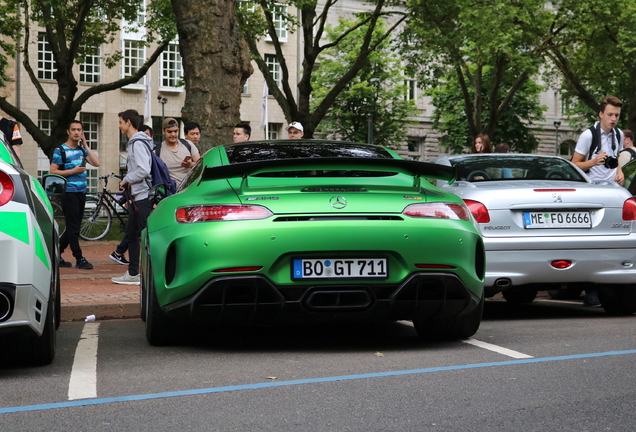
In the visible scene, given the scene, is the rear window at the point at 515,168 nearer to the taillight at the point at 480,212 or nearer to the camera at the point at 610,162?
the taillight at the point at 480,212

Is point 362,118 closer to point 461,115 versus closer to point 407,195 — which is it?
point 461,115

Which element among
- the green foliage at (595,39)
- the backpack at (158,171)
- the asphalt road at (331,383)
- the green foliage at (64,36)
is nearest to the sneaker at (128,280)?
the backpack at (158,171)

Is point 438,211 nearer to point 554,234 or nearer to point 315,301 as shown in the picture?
point 315,301

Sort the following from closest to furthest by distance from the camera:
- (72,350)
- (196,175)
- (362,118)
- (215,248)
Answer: (215,248) → (72,350) → (196,175) → (362,118)

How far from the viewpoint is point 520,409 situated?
15.3 feet

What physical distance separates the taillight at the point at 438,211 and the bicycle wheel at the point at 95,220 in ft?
48.8

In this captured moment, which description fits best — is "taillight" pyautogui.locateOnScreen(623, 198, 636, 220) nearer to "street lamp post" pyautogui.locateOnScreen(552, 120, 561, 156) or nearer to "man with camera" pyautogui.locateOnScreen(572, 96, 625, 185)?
"man with camera" pyautogui.locateOnScreen(572, 96, 625, 185)

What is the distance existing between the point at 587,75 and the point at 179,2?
26626mm

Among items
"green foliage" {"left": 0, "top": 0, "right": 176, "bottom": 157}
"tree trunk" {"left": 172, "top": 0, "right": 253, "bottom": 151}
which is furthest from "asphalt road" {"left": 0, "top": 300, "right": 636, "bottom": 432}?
"green foliage" {"left": 0, "top": 0, "right": 176, "bottom": 157}

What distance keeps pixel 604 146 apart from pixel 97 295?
5452 mm

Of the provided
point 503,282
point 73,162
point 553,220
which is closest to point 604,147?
point 553,220

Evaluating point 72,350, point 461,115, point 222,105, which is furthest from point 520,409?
point 461,115

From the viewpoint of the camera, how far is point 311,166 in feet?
21.0

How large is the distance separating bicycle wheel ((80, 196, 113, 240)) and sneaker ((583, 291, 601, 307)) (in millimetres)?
12322
